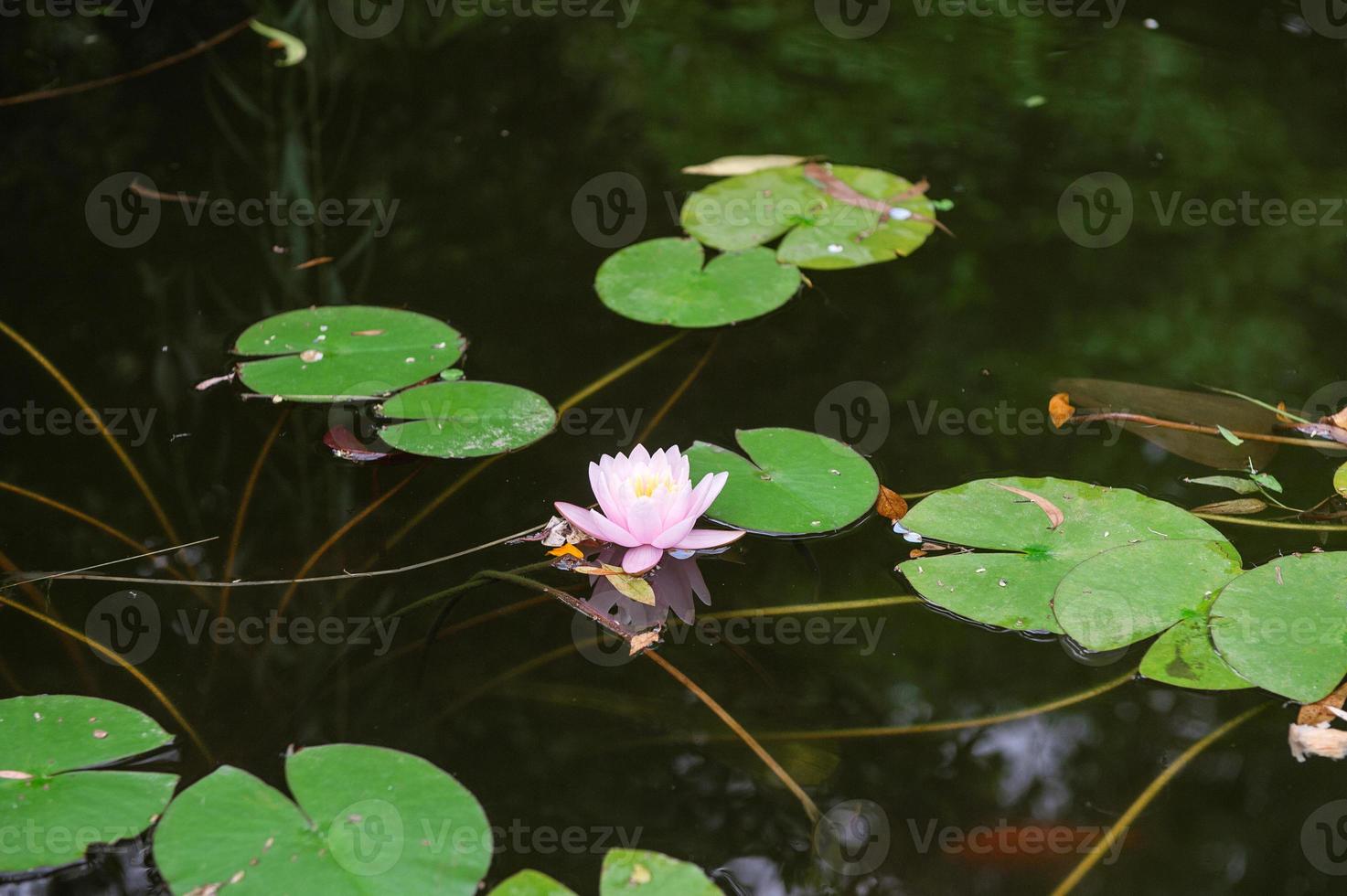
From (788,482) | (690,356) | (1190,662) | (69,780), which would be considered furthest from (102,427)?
(1190,662)

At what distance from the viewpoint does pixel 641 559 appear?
1626mm

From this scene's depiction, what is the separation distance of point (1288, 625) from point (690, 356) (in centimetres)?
111

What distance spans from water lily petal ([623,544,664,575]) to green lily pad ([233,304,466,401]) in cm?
59

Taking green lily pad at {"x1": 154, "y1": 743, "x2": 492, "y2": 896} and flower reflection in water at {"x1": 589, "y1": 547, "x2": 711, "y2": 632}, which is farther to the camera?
flower reflection in water at {"x1": 589, "y1": 547, "x2": 711, "y2": 632}

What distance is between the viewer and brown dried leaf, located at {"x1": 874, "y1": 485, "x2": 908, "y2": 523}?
171 centimetres

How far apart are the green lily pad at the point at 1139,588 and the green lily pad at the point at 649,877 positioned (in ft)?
2.07

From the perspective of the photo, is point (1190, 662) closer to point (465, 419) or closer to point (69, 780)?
point (465, 419)

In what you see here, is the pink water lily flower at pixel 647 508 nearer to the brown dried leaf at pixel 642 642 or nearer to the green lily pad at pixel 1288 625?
the brown dried leaf at pixel 642 642

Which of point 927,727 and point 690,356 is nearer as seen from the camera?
point 927,727

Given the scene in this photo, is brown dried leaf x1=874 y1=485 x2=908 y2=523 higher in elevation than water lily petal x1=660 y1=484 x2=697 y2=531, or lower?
lower

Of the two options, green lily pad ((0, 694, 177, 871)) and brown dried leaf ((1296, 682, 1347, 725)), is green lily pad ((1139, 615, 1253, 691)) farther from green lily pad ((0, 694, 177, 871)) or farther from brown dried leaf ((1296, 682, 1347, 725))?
green lily pad ((0, 694, 177, 871))

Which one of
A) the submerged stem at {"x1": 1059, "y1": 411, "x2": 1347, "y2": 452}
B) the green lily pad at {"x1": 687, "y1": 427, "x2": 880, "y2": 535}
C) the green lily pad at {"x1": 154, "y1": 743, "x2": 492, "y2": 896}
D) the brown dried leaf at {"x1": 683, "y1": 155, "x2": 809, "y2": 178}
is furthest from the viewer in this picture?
the brown dried leaf at {"x1": 683, "y1": 155, "x2": 809, "y2": 178}

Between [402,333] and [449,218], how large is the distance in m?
0.51

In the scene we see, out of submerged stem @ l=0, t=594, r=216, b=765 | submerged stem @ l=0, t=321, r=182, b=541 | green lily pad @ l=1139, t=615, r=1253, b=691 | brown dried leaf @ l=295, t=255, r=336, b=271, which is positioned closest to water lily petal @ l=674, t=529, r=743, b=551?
green lily pad @ l=1139, t=615, r=1253, b=691
